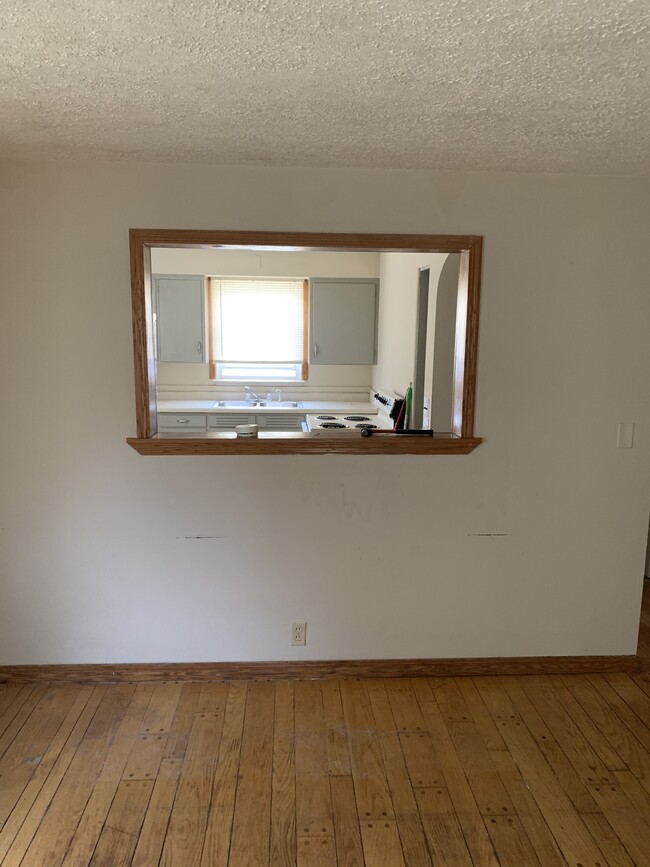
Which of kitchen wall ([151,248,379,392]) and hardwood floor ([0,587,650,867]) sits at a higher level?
kitchen wall ([151,248,379,392])

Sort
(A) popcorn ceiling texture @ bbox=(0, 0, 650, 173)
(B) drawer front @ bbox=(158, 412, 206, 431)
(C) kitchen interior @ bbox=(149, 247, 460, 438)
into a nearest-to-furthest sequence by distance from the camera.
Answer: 1. (A) popcorn ceiling texture @ bbox=(0, 0, 650, 173)
2. (C) kitchen interior @ bbox=(149, 247, 460, 438)
3. (B) drawer front @ bbox=(158, 412, 206, 431)

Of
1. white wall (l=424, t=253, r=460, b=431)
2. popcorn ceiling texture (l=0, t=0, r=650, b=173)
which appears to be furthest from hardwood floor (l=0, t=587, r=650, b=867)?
popcorn ceiling texture (l=0, t=0, r=650, b=173)

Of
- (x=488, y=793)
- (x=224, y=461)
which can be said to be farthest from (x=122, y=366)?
(x=488, y=793)

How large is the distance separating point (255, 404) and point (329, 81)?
4310 millimetres

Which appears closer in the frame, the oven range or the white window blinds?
the oven range

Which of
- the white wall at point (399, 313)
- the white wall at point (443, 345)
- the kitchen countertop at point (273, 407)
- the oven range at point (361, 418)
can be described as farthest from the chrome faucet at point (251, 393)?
the white wall at point (443, 345)

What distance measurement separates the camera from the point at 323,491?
3068 millimetres

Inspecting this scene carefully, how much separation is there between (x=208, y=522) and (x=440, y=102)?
80.0 inches

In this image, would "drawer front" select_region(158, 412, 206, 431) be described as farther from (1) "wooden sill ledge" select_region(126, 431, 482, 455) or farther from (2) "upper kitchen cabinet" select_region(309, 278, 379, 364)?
(1) "wooden sill ledge" select_region(126, 431, 482, 455)

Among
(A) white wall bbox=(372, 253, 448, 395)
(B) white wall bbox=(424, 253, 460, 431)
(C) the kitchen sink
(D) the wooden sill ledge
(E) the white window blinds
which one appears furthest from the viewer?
(E) the white window blinds

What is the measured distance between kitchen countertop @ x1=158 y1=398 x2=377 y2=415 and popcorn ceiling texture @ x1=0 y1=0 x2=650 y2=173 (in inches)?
120

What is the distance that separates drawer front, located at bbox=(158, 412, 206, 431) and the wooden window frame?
258 cm

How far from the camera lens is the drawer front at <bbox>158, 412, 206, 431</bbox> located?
5.62m

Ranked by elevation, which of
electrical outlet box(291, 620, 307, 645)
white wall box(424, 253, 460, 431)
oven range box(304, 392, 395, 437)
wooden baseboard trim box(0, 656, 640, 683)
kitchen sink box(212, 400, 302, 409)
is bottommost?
wooden baseboard trim box(0, 656, 640, 683)
